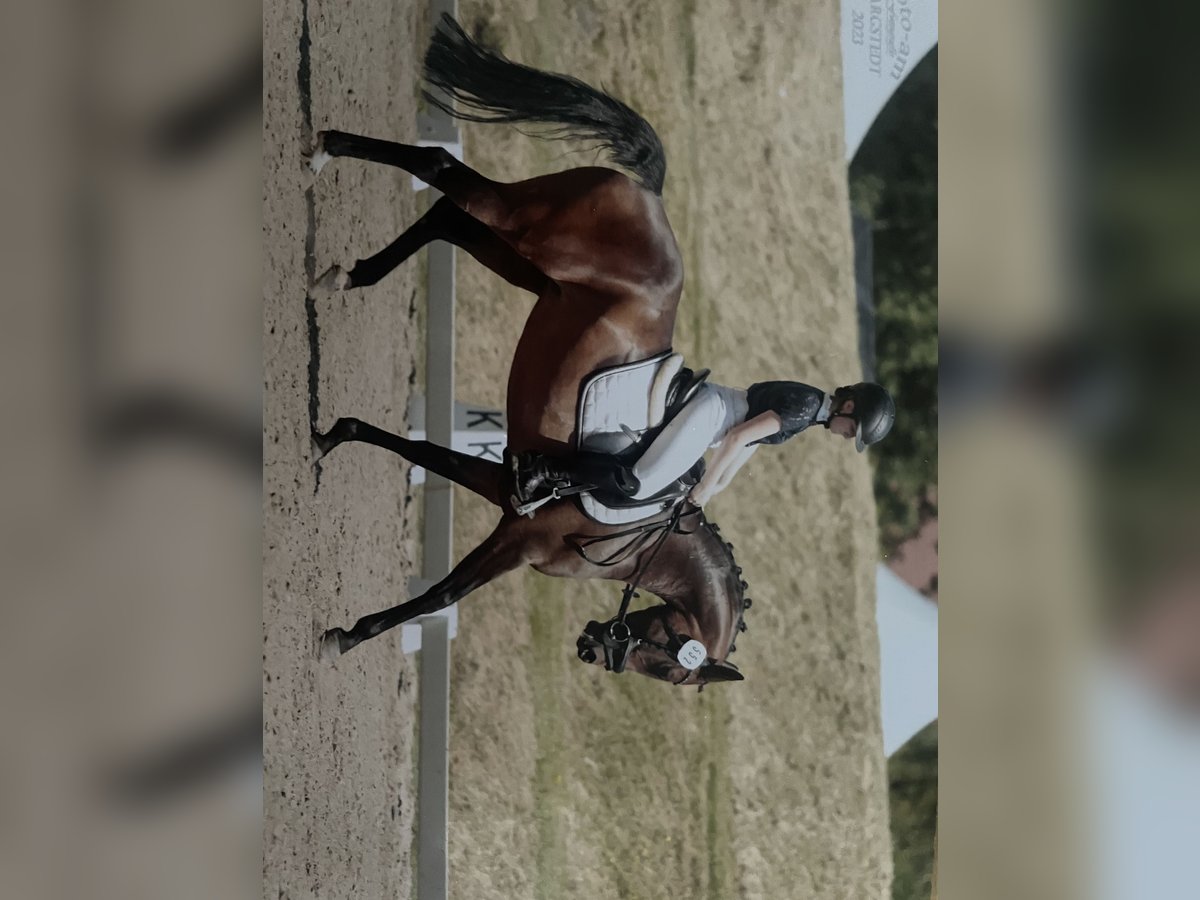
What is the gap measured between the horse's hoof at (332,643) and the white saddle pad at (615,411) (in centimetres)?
57

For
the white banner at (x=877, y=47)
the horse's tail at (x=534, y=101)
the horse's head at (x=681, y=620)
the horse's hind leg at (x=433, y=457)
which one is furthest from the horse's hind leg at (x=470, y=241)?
the white banner at (x=877, y=47)

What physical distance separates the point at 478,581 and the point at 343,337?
1.89ft

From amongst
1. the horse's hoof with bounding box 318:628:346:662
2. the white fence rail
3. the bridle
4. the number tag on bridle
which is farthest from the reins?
the horse's hoof with bounding box 318:628:346:662

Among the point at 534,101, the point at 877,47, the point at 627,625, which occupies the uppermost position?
the point at 877,47

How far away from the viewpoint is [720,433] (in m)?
1.98

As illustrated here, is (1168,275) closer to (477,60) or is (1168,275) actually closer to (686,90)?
(686,90)

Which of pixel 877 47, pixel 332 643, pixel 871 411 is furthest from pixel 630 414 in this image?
pixel 877 47

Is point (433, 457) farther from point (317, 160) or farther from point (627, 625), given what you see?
point (317, 160)

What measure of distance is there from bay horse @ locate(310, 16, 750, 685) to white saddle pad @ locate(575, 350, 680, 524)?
22mm

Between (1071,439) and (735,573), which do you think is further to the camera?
(735,573)

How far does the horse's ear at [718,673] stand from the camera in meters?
2.03

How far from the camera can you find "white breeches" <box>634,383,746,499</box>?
194cm

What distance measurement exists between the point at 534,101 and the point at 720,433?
77 centimetres

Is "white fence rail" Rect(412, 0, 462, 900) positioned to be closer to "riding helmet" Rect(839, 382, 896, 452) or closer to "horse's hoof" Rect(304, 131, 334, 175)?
"horse's hoof" Rect(304, 131, 334, 175)
